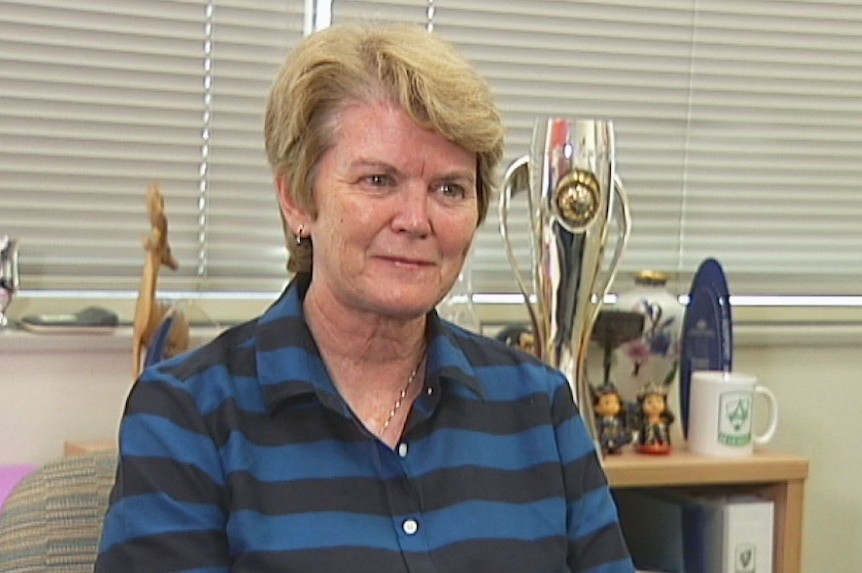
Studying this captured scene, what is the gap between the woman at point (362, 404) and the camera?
1.27 metres

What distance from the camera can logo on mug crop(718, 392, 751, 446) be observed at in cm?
199

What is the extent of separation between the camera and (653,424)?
1981mm

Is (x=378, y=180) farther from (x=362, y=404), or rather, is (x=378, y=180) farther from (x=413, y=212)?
(x=362, y=404)

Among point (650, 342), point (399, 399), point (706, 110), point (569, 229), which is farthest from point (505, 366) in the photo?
point (706, 110)

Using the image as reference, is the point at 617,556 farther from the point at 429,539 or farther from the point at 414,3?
the point at 414,3

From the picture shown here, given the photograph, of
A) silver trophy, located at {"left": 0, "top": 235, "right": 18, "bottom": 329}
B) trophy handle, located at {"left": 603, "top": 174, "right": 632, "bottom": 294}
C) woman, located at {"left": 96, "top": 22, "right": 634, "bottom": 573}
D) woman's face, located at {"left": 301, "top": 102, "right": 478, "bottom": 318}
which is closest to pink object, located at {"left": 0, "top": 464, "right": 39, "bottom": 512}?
silver trophy, located at {"left": 0, "top": 235, "right": 18, "bottom": 329}

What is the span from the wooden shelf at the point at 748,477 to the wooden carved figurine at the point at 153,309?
63 cm

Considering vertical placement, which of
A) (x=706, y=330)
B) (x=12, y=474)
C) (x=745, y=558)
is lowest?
(x=745, y=558)

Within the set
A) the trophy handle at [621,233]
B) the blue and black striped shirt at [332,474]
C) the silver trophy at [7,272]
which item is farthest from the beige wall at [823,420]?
the silver trophy at [7,272]

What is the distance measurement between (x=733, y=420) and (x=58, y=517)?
3.36 ft

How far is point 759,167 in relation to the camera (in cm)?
244

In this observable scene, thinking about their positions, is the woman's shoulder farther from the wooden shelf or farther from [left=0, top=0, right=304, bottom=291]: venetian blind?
[left=0, top=0, right=304, bottom=291]: venetian blind

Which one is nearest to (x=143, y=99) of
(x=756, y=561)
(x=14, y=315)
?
(x=14, y=315)

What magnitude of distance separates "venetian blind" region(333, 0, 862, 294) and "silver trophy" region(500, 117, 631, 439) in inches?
13.4
